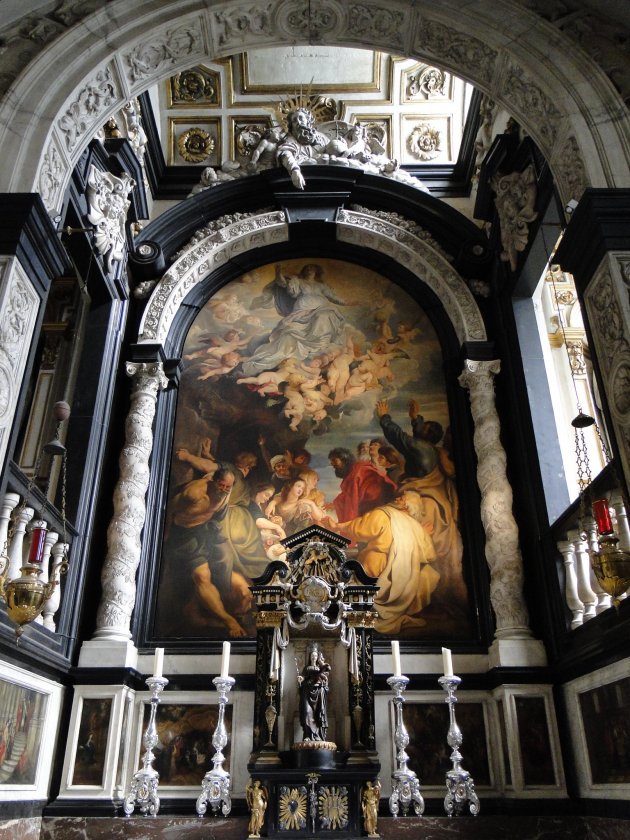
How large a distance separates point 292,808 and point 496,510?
11.1 ft

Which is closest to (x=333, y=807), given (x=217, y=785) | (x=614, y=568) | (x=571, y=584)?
(x=217, y=785)

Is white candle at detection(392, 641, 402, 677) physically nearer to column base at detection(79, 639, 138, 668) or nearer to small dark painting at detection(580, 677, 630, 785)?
small dark painting at detection(580, 677, 630, 785)

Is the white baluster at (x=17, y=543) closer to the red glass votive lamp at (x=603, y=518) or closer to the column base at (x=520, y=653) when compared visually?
the red glass votive lamp at (x=603, y=518)

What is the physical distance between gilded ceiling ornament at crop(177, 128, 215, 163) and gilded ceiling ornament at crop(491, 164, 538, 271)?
393 centimetres

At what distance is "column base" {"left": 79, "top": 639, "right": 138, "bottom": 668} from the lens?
22.7 ft

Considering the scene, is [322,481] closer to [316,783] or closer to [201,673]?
[201,673]

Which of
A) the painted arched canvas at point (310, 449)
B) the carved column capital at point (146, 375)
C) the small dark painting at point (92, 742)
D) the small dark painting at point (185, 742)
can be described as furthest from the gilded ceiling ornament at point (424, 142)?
the small dark painting at point (92, 742)

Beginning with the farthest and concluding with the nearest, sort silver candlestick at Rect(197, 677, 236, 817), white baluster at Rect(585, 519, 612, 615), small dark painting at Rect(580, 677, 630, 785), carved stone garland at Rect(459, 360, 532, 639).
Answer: carved stone garland at Rect(459, 360, 532, 639) < silver candlestick at Rect(197, 677, 236, 817) < white baluster at Rect(585, 519, 612, 615) < small dark painting at Rect(580, 677, 630, 785)

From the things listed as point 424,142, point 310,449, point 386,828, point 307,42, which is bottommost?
point 386,828

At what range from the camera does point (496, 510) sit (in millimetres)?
7695

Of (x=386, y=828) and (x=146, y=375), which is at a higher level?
(x=146, y=375)

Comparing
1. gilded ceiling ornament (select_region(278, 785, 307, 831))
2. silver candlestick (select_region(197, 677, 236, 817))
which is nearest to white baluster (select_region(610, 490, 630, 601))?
gilded ceiling ornament (select_region(278, 785, 307, 831))

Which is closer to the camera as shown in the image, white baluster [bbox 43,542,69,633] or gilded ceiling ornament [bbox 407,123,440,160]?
white baluster [bbox 43,542,69,633]

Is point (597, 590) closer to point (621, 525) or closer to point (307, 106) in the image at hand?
point (621, 525)
